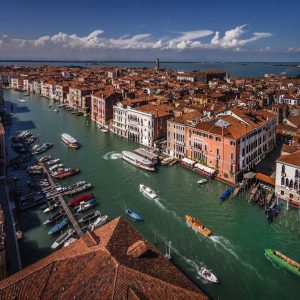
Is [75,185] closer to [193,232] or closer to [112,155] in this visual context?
[112,155]

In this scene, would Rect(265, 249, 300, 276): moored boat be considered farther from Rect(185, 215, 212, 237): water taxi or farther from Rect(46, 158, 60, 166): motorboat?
Rect(46, 158, 60, 166): motorboat

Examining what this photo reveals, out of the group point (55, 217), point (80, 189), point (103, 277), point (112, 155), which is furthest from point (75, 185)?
point (103, 277)

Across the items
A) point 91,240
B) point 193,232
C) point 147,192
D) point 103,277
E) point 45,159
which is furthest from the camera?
point 45,159

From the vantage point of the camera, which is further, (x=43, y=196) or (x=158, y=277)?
(x=43, y=196)

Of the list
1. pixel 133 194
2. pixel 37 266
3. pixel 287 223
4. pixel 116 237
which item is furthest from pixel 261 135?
pixel 37 266

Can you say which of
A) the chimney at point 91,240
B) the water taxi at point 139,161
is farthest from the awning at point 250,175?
the chimney at point 91,240

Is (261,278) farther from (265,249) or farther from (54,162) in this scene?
(54,162)

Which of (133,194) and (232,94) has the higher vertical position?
(232,94)
